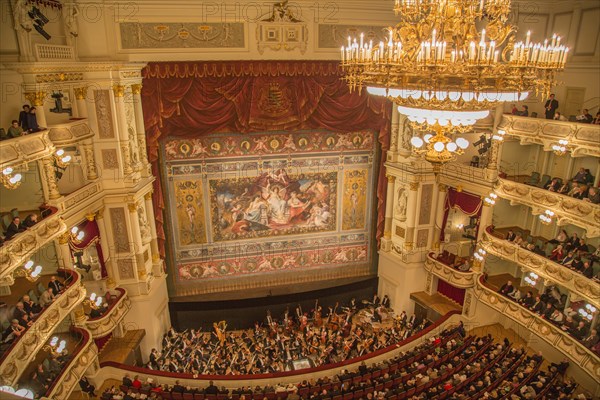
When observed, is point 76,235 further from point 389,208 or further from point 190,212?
point 389,208

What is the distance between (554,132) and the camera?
1292 centimetres

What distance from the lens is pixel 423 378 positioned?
12391 mm

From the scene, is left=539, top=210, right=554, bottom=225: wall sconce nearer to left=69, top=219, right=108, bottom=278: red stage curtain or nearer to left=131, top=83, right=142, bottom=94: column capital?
left=131, top=83, right=142, bottom=94: column capital

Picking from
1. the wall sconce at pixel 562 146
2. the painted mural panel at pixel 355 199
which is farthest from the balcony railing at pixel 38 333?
the wall sconce at pixel 562 146

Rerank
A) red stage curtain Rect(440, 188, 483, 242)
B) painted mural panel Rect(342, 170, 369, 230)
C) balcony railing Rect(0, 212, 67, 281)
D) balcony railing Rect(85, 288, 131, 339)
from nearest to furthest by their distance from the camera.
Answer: balcony railing Rect(0, 212, 67, 281) < balcony railing Rect(85, 288, 131, 339) < red stage curtain Rect(440, 188, 483, 242) < painted mural panel Rect(342, 170, 369, 230)

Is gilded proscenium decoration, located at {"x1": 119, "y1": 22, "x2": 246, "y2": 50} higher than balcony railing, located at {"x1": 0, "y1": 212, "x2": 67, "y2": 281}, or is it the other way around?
gilded proscenium decoration, located at {"x1": 119, "y1": 22, "x2": 246, "y2": 50}

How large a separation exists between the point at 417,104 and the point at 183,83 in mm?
9424

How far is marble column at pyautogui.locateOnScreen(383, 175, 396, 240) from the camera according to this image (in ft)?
55.3

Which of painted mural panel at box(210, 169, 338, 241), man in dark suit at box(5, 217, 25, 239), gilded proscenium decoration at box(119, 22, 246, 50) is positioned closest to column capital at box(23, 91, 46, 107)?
man in dark suit at box(5, 217, 25, 239)

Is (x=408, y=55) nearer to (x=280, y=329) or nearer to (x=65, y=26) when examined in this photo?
(x=65, y=26)

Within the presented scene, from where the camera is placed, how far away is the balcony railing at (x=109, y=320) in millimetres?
12227

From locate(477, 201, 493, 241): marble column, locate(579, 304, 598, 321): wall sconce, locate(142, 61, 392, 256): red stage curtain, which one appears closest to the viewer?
locate(579, 304, 598, 321): wall sconce

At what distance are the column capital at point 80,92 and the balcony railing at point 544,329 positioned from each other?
14.0 m

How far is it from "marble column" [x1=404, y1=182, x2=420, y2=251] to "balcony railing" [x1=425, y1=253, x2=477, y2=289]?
92 centimetres
